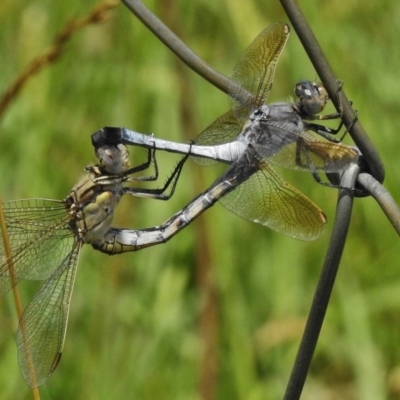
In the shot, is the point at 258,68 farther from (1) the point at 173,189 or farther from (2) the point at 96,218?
(2) the point at 96,218

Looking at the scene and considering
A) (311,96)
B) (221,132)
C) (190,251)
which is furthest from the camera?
(190,251)

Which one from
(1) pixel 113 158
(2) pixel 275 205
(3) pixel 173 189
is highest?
(1) pixel 113 158

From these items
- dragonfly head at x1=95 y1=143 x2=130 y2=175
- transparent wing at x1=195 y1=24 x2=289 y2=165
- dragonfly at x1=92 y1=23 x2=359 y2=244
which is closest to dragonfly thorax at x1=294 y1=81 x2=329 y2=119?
dragonfly at x1=92 y1=23 x2=359 y2=244

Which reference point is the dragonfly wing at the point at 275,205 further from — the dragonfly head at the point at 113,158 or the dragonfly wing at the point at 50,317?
the dragonfly wing at the point at 50,317

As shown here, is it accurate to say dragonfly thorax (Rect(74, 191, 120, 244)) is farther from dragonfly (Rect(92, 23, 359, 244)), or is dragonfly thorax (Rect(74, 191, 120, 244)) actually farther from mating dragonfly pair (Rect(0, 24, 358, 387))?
dragonfly (Rect(92, 23, 359, 244))

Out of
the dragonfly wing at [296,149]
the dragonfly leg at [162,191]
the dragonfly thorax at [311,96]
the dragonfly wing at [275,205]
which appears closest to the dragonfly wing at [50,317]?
the dragonfly leg at [162,191]

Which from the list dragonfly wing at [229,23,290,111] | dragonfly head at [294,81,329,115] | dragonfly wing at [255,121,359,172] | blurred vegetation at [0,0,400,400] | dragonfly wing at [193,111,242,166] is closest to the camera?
dragonfly wing at [255,121,359,172]

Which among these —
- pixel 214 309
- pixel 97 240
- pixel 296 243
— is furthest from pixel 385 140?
pixel 97 240

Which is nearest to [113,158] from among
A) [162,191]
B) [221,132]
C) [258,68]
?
[162,191]
